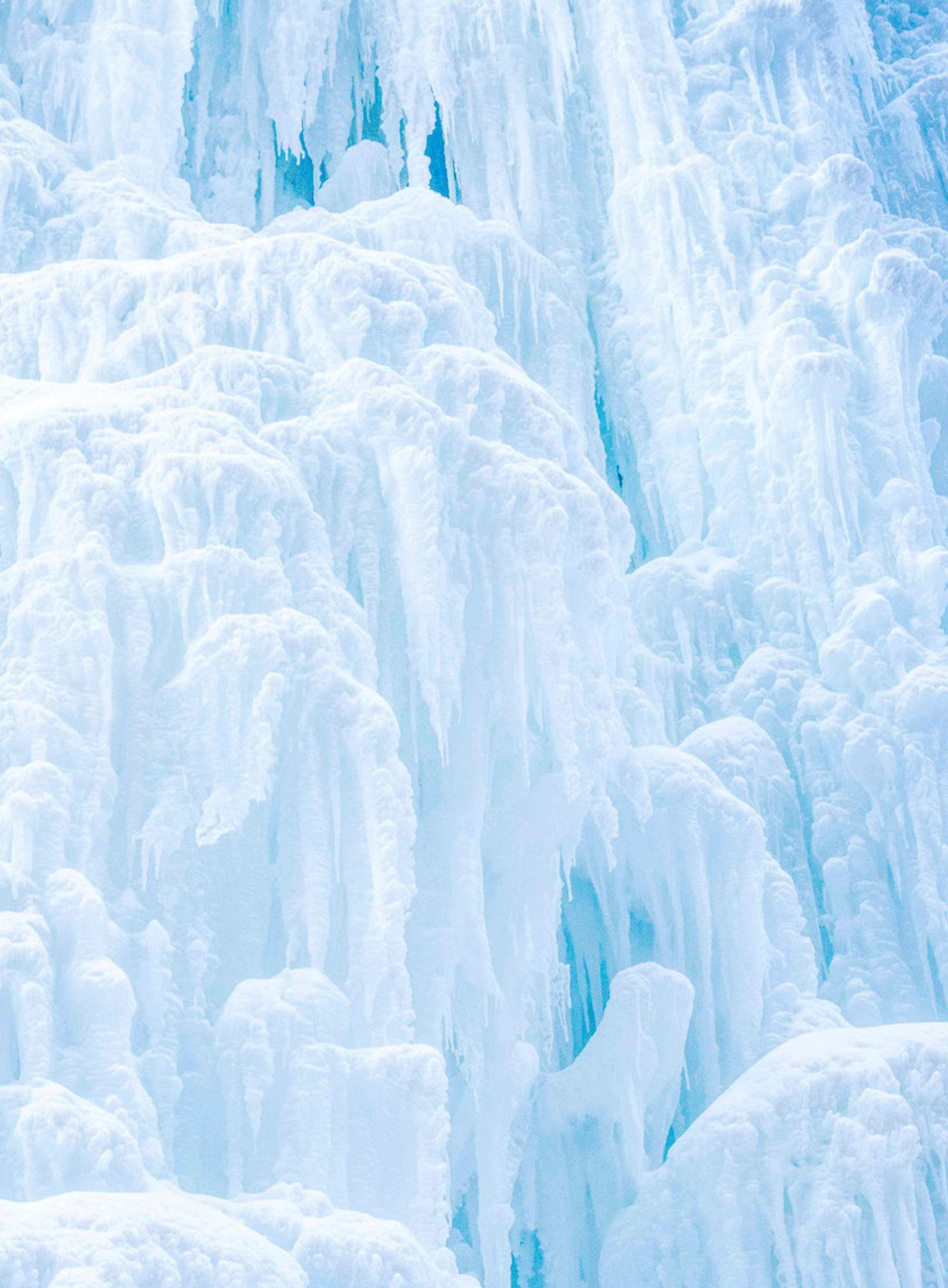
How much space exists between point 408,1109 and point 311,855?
3.89 ft

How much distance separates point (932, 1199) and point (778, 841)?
2.83 meters

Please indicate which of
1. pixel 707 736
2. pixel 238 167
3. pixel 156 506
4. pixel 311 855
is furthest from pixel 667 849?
pixel 238 167

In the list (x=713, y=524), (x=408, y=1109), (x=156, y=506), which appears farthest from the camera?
(x=713, y=524)

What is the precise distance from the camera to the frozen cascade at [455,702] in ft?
24.3

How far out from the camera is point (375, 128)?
14.3 metres

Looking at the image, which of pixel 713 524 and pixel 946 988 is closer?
pixel 946 988

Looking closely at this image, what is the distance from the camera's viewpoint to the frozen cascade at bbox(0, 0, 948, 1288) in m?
7.42

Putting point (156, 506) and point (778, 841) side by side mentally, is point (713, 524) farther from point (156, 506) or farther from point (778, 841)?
point (156, 506)

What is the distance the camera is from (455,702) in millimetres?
8742

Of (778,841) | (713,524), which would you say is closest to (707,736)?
(778,841)

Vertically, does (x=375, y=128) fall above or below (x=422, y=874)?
above

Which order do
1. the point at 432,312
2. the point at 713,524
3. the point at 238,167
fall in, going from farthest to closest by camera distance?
the point at 238,167 < the point at 713,524 < the point at 432,312

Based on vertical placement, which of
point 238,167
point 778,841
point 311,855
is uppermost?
point 238,167

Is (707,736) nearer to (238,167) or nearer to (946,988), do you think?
(946,988)
